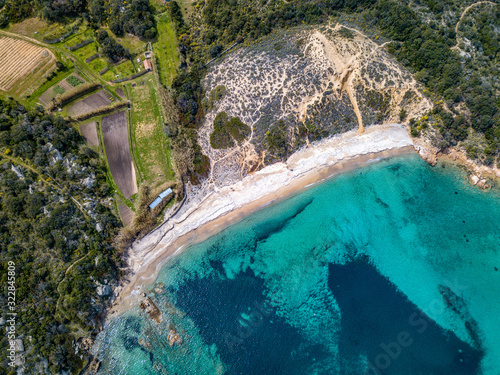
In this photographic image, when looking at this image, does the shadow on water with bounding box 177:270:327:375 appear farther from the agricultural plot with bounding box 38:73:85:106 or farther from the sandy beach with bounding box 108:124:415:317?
the agricultural plot with bounding box 38:73:85:106

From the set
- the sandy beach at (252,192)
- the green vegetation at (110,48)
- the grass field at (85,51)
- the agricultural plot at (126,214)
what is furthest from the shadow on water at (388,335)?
the grass field at (85,51)

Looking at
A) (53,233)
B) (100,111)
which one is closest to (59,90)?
(100,111)

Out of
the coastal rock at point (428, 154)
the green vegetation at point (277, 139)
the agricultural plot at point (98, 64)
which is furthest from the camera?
the agricultural plot at point (98, 64)

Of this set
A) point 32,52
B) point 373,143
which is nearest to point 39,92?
point 32,52

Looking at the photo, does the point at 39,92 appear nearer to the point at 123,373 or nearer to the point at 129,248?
the point at 129,248

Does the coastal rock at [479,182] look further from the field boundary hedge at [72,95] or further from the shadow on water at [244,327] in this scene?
the field boundary hedge at [72,95]

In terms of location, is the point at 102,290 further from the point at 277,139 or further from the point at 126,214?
the point at 277,139
